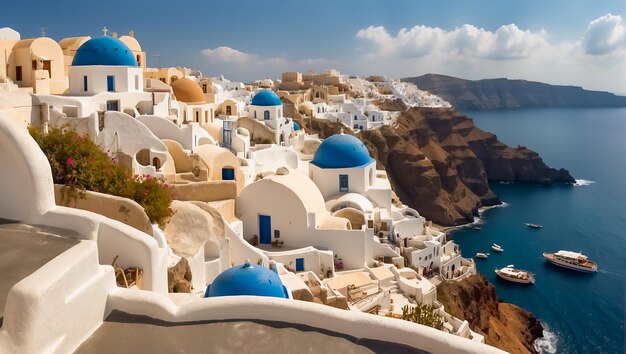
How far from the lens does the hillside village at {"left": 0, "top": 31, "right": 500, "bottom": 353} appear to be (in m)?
5.57

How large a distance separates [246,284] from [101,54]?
15.2 metres

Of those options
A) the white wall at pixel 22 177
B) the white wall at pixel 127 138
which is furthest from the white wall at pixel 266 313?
the white wall at pixel 127 138

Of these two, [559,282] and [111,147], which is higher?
[111,147]

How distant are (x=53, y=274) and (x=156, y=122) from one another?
18.5 meters

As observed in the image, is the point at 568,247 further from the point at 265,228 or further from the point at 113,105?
the point at 113,105

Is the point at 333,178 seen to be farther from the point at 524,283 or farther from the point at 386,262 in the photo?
the point at 524,283

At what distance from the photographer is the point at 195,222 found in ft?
51.4

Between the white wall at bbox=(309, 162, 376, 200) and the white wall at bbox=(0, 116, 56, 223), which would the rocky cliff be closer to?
the white wall at bbox=(309, 162, 376, 200)

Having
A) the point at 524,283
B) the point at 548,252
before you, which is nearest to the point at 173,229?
the point at 524,283

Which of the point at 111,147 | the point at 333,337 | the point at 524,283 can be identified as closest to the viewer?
the point at 333,337

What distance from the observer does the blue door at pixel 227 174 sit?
895 inches

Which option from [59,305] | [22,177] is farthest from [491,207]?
[59,305]

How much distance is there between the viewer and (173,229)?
1475 cm

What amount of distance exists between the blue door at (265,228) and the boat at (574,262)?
31.8 meters
